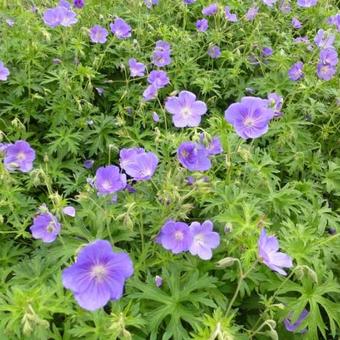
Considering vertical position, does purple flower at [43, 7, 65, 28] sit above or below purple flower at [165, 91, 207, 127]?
below

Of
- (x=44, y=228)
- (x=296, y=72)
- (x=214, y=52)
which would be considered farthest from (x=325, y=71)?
(x=44, y=228)

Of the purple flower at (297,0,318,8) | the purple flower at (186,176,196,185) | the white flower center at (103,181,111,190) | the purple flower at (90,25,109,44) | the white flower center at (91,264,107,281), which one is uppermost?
the white flower center at (91,264,107,281)

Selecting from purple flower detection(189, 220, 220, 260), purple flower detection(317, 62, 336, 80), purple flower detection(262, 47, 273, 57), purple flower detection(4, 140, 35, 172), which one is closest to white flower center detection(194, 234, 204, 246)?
purple flower detection(189, 220, 220, 260)

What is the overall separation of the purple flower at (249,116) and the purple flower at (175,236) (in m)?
0.46

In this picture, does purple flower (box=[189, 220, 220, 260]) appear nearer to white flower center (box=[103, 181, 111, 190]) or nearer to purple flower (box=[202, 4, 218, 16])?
white flower center (box=[103, 181, 111, 190])

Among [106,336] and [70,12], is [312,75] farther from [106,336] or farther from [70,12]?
[106,336]

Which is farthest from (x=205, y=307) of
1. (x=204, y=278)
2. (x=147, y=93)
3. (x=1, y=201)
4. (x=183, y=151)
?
(x=147, y=93)

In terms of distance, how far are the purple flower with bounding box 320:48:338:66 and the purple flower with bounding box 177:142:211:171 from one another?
5.05 feet

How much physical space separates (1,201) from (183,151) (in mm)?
910

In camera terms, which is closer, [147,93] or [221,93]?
[147,93]

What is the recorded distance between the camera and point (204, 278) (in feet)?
6.47

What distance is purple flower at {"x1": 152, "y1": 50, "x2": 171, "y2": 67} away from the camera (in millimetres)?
3279

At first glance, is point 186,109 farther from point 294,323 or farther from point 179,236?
point 294,323

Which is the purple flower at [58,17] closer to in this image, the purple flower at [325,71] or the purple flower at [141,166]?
the purple flower at [141,166]
